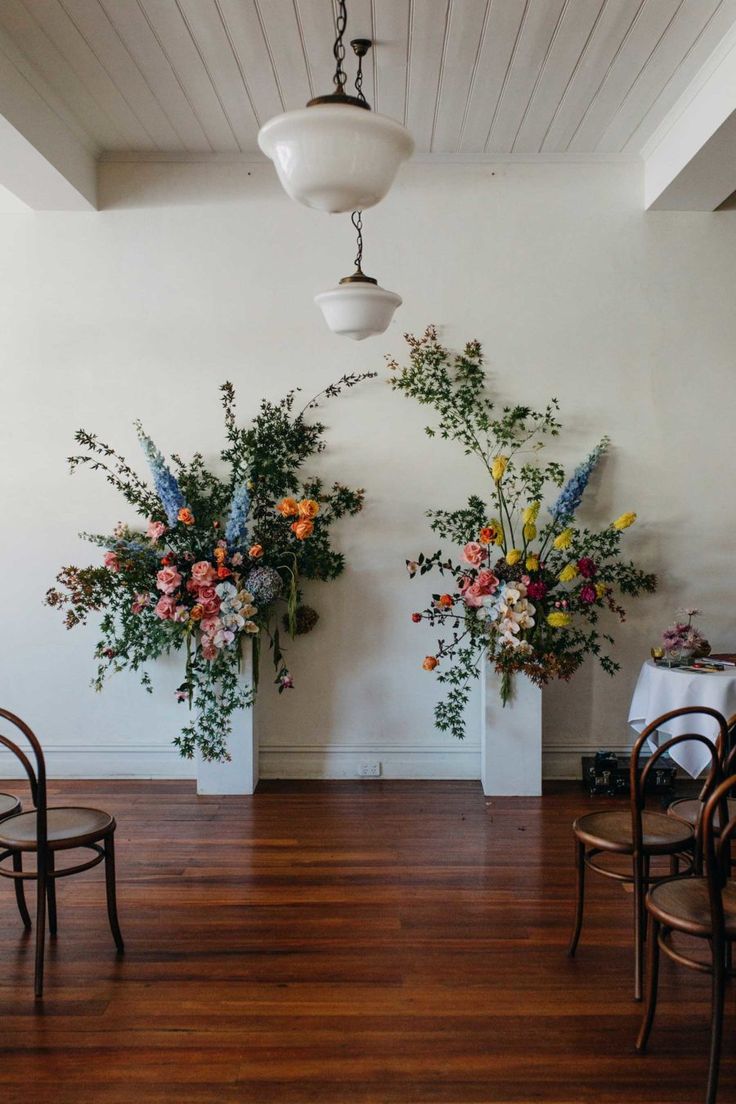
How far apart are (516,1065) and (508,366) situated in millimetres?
3558

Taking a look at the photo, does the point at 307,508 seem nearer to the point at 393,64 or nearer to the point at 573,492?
the point at 573,492

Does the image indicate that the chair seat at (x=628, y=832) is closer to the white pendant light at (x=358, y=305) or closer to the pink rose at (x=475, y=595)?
the pink rose at (x=475, y=595)

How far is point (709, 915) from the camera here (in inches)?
90.7

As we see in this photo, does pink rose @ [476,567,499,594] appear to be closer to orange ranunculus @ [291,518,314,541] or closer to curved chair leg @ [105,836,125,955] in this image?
orange ranunculus @ [291,518,314,541]

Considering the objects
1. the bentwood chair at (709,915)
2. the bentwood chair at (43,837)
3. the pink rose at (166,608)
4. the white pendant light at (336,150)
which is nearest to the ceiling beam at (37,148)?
the pink rose at (166,608)

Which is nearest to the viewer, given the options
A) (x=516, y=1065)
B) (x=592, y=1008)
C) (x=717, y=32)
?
(x=516, y=1065)

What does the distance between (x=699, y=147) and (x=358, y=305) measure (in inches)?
68.1

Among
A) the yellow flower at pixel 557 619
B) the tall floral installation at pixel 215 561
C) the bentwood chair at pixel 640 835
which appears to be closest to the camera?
the bentwood chair at pixel 640 835

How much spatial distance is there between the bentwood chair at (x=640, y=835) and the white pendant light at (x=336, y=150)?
168 cm

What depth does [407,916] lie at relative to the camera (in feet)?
11.1

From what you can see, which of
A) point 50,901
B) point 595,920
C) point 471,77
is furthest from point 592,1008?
point 471,77

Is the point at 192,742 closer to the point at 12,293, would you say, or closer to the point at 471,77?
the point at 12,293

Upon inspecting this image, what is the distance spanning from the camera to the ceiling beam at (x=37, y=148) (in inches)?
156

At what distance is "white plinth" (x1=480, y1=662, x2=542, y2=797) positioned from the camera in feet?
15.8
